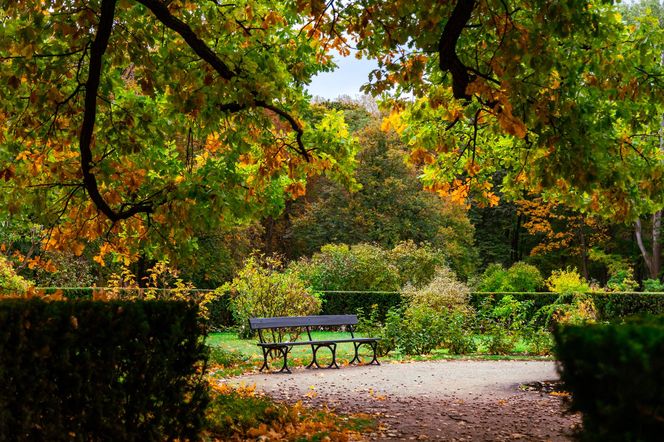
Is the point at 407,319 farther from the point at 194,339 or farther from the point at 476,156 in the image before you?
the point at 194,339

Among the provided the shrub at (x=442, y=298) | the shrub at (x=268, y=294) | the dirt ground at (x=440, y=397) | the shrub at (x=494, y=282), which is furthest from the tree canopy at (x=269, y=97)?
the shrub at (x=494, y=282)

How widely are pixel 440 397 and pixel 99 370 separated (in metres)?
5.17

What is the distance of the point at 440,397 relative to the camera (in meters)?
8.05

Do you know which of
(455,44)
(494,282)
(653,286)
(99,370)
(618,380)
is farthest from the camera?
(494,282)

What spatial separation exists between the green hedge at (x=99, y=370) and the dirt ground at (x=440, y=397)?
218 cm

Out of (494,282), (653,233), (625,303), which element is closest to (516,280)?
(494,282)

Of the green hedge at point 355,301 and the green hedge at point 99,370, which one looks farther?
the green hedge at point 355,301

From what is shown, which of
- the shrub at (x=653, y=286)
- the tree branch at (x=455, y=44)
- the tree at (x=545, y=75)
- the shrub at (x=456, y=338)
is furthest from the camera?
the shrub at (x=653, y=286)

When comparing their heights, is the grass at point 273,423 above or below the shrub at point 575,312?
below

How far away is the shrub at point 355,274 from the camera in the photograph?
859 inches

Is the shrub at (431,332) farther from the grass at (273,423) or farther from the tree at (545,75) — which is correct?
the grass at (273,423)

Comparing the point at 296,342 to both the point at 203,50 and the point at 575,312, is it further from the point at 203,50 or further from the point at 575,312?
the point at 575,312

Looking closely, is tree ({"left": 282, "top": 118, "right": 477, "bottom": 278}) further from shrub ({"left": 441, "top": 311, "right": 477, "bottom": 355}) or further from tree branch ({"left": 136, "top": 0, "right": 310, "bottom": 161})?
tree branch ({"left": 136, "top": 0, "right": 310, "bottom": 161})

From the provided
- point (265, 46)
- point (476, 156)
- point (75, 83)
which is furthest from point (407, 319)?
point (75, 83)
